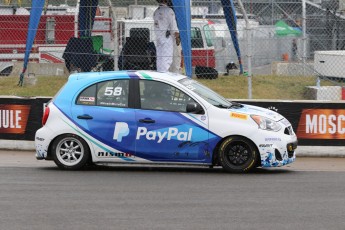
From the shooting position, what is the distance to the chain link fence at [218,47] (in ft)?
64.7

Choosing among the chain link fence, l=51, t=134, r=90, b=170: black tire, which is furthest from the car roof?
the chain link fence

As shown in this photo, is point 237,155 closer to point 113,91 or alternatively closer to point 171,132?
point 171,132

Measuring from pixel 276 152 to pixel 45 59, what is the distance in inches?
546

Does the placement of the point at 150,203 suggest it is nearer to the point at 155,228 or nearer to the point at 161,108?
the point at 155,228

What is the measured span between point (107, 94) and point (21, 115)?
10.9ft

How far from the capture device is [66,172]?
13.1m

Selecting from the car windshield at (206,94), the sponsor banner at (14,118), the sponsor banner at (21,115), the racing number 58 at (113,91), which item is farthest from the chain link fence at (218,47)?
the racing number 58 at (113,91)

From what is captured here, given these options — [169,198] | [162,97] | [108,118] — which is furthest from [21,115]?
Answer: [169,198]

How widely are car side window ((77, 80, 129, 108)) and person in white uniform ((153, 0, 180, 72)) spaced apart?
5.33m

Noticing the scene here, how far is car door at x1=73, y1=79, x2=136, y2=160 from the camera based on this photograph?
12992 mm

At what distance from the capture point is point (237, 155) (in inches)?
509

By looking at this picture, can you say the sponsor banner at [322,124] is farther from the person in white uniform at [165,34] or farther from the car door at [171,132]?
the person in white uniform at [165,34]

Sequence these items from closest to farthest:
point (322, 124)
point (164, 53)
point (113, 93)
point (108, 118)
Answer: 1. point (108, 118)
2. point (113, 93)
3. point (322, 124)
4. point (164, 53)

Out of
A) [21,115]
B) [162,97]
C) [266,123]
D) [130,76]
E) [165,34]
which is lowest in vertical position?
[266,123]
